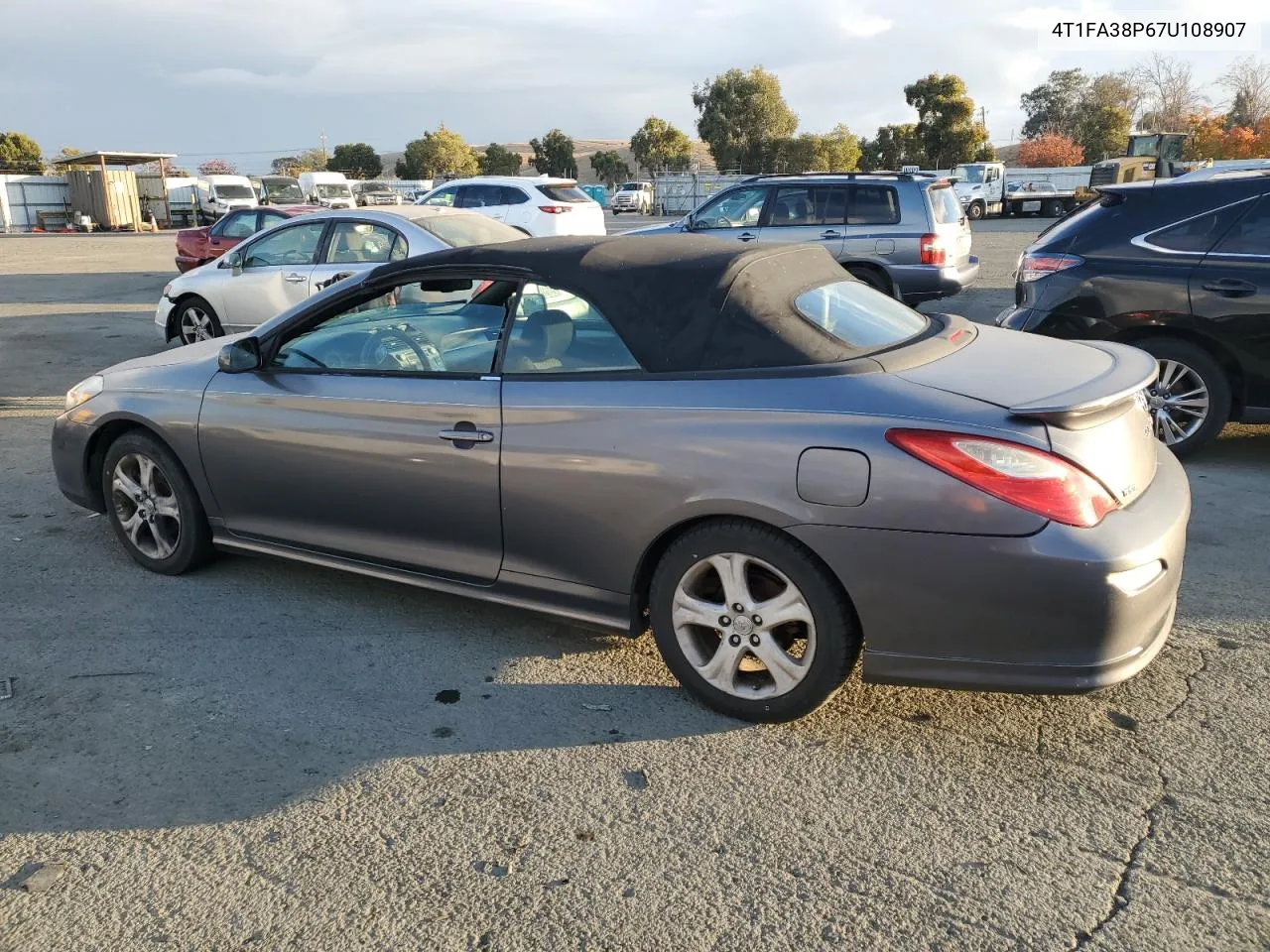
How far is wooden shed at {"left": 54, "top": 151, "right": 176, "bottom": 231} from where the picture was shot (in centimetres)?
4203

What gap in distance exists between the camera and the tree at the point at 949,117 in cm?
5934

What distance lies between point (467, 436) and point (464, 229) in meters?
6.21

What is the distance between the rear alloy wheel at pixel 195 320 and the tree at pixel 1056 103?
81.8 m

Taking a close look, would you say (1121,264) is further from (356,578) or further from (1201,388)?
(356,578)

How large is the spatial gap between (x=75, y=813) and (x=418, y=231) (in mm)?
6927

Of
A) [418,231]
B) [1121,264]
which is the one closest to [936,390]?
[1121,264]

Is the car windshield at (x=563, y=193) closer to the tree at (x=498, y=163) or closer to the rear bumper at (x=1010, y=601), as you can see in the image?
the rear bumper at (x=1010, y=601)

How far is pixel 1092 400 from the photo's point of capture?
3078 millimetres

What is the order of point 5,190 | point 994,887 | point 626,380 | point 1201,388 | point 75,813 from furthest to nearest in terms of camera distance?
point 5,190
point 1201,388
point 626,380
point 75,813
point 994,887

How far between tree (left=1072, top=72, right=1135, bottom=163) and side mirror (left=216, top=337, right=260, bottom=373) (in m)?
64.5

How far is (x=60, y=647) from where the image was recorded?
404 centimetres

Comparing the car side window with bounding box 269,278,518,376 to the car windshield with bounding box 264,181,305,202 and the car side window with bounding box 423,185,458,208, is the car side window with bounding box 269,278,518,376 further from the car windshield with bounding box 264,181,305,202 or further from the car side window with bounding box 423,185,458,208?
the car windshield with bounding box 264,181,305,202

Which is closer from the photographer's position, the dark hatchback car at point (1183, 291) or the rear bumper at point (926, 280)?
the dark hatchback car at point (1183, 291)

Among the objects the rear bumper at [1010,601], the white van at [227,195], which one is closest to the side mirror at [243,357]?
the rear bumper at [1010,601]
